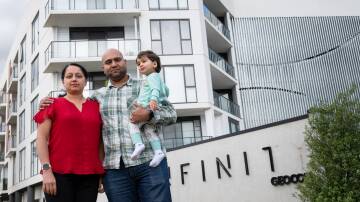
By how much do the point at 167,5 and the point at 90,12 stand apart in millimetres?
4168

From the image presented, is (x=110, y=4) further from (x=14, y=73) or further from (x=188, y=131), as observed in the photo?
(x=14, y=73)

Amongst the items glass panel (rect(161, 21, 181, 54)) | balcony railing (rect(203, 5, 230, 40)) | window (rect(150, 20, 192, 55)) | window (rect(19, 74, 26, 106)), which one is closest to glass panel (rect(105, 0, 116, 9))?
window (rect(150, 20, 192, 55))

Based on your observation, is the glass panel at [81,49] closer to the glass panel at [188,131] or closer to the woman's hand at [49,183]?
the glass panel at [188,131]

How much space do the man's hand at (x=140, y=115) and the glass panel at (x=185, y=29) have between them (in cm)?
1958

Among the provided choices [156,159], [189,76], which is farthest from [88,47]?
[156,159]

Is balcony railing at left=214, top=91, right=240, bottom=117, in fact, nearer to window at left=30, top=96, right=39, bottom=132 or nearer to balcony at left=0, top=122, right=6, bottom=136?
window at left=30, top=96, right=39, bottom=132

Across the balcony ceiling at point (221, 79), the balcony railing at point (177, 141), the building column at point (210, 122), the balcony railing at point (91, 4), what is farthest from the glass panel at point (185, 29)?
the balcony railing at point (177, 141)

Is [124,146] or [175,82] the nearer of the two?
[124,146]

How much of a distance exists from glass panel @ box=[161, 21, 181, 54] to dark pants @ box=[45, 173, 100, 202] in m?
19.0

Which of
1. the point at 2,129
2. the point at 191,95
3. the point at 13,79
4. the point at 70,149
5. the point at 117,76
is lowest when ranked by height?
the point at 70,149

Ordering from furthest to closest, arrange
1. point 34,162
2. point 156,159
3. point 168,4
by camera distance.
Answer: point 34,162 < point 168,4 < point 156,159

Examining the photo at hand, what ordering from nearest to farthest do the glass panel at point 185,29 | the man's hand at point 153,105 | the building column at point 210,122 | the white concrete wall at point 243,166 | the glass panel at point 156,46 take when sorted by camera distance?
the man's hand at point 153,105 → the white concrete wall at point 243,166 → the building column at point 210,122 → the glass panel at point 156,46 → the glass panel at point 185,29

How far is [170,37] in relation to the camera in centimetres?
2258

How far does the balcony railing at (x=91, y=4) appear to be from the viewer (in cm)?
2269
